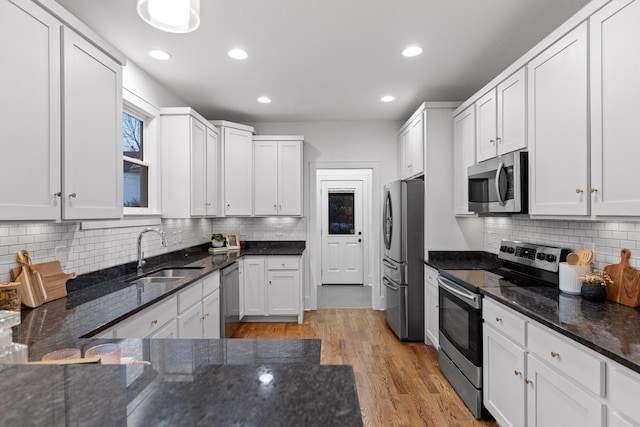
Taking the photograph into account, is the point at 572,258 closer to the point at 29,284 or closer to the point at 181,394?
the point at 181,394

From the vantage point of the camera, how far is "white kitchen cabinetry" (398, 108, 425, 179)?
3.62 meters

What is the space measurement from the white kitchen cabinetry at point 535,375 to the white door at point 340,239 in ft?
14.3

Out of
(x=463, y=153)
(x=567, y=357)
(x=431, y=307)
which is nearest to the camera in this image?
(x=567, y=357)

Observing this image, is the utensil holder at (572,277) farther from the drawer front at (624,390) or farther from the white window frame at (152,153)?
the white window frame at (152,153)

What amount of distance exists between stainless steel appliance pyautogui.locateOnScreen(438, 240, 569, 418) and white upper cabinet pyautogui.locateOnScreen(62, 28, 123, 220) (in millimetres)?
2400

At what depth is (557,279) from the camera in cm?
224

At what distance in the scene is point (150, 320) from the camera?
199 centimetres

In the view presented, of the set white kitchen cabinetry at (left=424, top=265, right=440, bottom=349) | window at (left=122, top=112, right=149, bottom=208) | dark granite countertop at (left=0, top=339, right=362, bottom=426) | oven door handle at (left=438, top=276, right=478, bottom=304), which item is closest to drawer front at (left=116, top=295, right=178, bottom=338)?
dark granite countertop at (left=0, top=339, right=362, bottom=426)

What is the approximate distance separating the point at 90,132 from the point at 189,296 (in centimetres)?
133

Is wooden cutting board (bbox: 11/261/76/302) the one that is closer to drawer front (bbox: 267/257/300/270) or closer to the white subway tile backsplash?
drawer front (bbox: 267/257/300/270)

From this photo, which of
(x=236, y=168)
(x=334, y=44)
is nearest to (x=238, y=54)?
(x=334, y=44)

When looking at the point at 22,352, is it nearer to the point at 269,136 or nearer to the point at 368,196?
the point at 269,136

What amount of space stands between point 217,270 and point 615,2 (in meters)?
3.25

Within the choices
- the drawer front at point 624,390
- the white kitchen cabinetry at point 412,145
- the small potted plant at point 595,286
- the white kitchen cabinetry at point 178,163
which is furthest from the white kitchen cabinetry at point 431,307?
the white kitchen cabinetry at point 178,163
